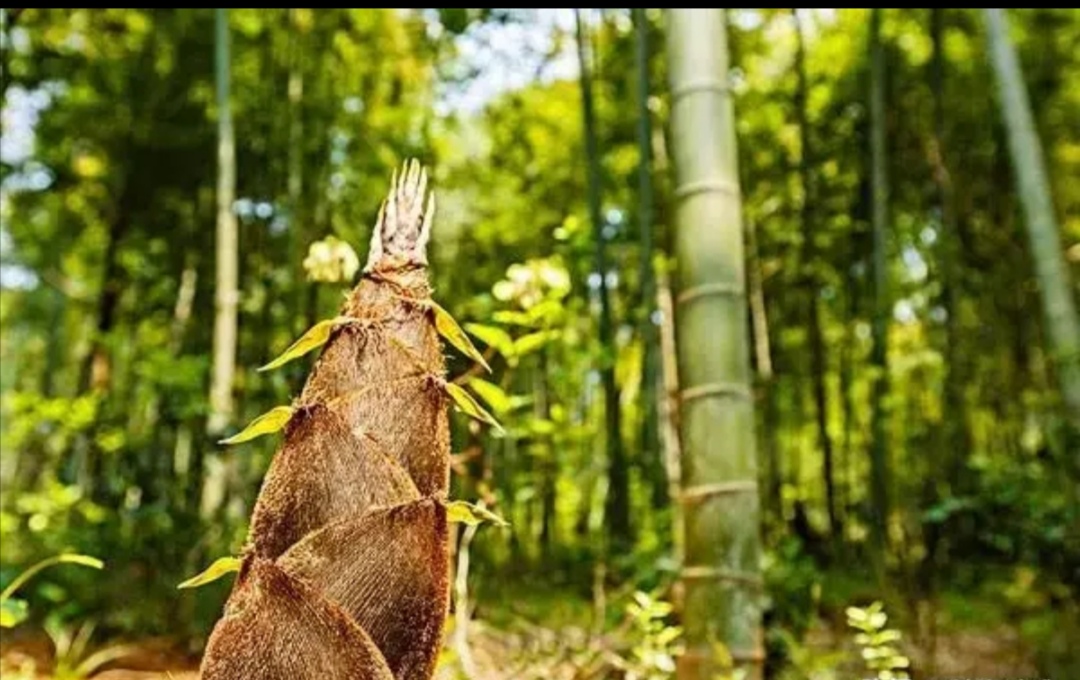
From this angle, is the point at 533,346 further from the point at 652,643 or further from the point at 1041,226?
the point at 1041,226

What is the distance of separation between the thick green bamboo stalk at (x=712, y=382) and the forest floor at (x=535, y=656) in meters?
0.26

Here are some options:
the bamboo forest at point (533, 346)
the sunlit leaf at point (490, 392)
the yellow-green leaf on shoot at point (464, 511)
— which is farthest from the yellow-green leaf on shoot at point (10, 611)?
the yellow-green leaf on shoot at point (464, 511)

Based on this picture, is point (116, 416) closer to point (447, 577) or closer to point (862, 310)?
point (447, 577)

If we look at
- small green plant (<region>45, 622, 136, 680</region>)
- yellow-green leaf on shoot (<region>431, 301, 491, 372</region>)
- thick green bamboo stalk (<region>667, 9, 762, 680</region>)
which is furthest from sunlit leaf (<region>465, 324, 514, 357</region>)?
small green plant (<region>45, 622, 136, 680</region>)

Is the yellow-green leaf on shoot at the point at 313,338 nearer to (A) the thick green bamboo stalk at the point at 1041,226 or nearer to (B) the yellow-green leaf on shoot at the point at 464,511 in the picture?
(B) the yellow-green leaf on shoot at the point at 464,511

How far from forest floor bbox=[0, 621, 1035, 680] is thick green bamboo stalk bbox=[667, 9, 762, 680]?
26 centimetres

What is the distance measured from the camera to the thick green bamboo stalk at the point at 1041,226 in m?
3.38

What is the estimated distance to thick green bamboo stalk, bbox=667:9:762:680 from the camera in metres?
1.68

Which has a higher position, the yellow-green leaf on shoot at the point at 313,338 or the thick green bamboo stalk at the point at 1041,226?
the thick green bamboo stalk at the point at 1041,226

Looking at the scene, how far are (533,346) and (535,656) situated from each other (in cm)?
53

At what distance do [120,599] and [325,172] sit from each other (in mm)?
3243

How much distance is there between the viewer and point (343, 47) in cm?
764

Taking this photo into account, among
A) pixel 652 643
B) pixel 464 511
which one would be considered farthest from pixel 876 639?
pixel 464 511

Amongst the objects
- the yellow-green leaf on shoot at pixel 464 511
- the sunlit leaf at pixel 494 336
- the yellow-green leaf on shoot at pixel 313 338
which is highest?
the sunlit leaf at pixel 494 336
